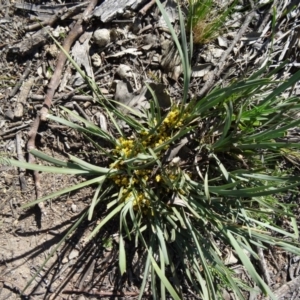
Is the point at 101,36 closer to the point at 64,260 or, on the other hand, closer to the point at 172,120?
the point at 172,120

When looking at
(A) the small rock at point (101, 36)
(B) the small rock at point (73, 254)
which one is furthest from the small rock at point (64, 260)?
(A) the small rock at point (101, 36)

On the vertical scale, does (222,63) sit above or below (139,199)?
above

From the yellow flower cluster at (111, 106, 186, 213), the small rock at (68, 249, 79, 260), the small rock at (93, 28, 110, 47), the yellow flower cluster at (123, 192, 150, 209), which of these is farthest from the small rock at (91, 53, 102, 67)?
the small rock at (68, 249, 79, 260)

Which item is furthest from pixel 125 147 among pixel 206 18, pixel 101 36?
pixel 206 18

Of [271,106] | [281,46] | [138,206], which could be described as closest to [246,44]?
[281,46]

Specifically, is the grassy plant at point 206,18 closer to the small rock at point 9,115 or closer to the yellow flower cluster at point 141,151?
the yellow flower cluster at point 141,151

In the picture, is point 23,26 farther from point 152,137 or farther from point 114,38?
point 152,137

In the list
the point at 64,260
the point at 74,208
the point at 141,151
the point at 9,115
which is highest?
the point at 9,115
